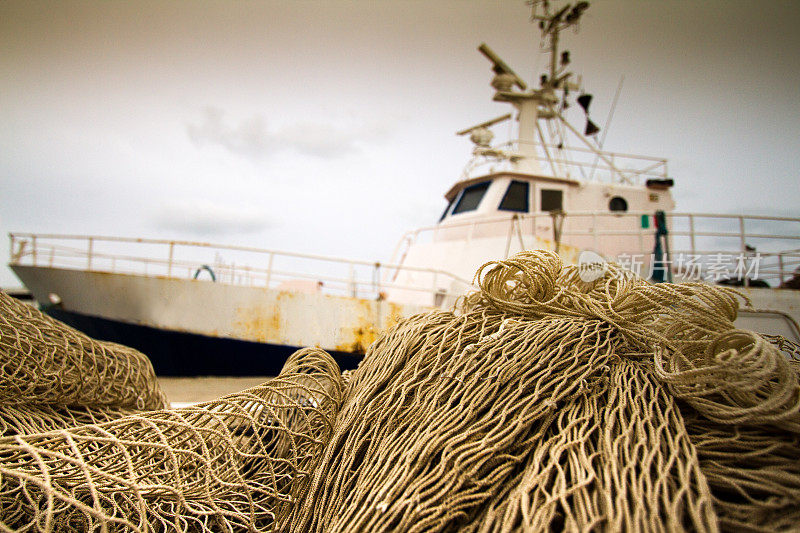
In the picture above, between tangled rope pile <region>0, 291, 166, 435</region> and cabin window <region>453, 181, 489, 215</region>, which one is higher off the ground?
cabin window <region>453, 181, 489, 215</region>

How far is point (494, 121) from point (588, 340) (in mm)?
9494

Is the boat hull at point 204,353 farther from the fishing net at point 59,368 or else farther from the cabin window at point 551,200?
Answer: the cabin window at point 551,200

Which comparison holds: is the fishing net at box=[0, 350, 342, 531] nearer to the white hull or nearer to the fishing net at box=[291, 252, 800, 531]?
the fishing net at box=[291, 252, 800, 531]

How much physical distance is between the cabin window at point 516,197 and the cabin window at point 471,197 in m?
0.47

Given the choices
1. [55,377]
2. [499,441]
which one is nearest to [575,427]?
[499,441]

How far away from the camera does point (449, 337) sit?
1.73m

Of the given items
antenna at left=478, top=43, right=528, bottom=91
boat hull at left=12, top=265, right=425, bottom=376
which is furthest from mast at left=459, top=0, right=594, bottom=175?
boat hull at left=12, top=265, right=425, bottom=376

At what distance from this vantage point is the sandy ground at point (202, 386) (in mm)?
4641

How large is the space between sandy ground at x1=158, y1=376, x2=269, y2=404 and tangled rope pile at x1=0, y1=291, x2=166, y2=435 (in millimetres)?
Result: 2340

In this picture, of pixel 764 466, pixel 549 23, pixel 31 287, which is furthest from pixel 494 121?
pixel 764 466

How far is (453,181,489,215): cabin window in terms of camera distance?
27.7 ft

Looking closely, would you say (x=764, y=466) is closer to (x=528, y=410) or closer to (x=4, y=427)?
(x=528, y=410)

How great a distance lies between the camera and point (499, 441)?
1.23 meters

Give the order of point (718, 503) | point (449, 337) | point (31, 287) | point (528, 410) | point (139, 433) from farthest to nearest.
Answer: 1. point (31, 287)
2. point (449, 337)
3. point (139, 433)
4. point (528, 410)
5. point (718, 503)
